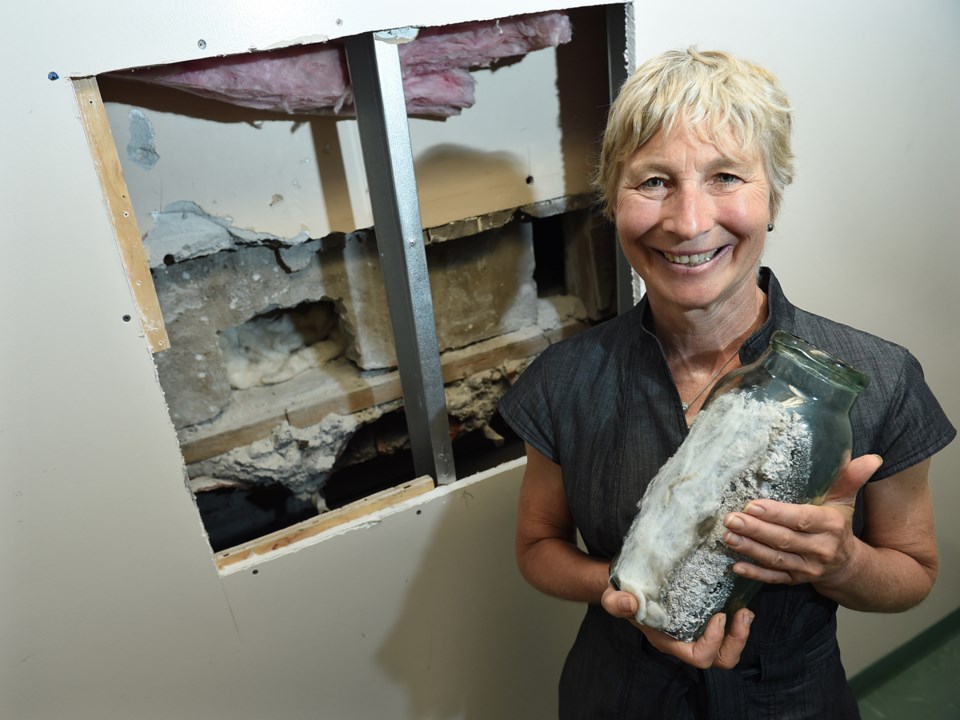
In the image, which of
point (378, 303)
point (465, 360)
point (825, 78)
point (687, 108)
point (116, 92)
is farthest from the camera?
point (465, 360)

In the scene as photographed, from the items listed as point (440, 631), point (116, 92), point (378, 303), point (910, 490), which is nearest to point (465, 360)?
point (378, 303)

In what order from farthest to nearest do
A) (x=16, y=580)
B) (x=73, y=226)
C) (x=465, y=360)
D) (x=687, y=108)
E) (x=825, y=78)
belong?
(x=465, y=360), (x=825, y=78), (x=16, y=580), (x=73, y=226), (x=687, y=108)

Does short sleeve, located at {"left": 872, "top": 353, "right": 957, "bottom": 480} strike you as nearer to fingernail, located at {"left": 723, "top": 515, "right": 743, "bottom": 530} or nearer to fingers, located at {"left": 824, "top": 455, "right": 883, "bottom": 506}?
fingers, located at {"left": 824, "top": 455, "right": 883, "bottom": 506}

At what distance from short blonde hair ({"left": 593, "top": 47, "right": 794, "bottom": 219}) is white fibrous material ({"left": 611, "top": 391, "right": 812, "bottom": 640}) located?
0.31m

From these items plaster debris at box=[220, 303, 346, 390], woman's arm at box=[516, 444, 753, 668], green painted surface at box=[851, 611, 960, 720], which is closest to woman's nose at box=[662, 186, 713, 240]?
woman's arm at box=[516, 444, 753, 668]

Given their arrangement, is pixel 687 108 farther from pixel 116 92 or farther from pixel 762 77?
pixel 116 92

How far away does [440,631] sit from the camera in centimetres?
154

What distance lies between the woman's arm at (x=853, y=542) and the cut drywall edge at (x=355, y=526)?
2.19ft

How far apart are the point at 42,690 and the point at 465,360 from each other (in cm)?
102

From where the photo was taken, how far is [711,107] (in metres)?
0.86

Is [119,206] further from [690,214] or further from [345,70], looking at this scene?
[690,214]

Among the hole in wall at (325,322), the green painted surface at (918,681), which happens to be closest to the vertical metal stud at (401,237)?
the hole in wall at (325,322)

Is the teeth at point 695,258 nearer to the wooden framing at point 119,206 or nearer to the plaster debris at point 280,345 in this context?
the wooden framing at point 119,206

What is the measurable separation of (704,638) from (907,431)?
14.8 inches
